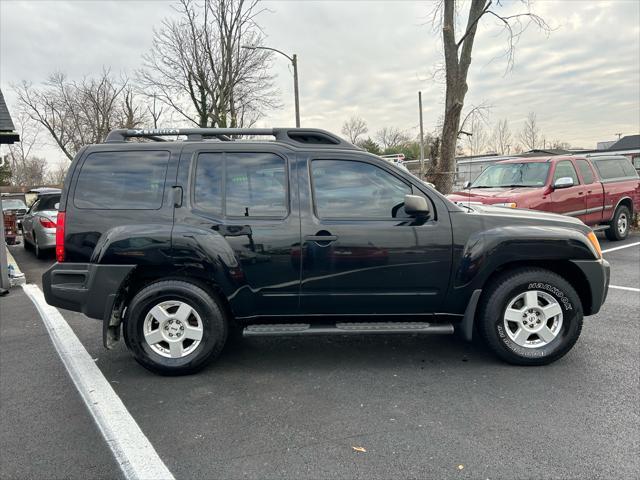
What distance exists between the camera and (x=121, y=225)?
3645 mm

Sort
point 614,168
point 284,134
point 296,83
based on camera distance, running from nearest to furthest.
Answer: point 284,134
point 614,168
point 296,83

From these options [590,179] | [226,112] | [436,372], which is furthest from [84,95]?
[436,372]

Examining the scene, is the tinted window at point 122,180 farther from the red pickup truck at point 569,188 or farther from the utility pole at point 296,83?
the utility pole at point 296,83

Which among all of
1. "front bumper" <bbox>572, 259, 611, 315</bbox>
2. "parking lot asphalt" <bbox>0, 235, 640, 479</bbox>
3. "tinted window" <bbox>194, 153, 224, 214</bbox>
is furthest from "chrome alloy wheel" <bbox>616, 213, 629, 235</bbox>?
"tinted window" <bbox>194, 153, 224, 214</bbox>

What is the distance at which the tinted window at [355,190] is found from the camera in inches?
147

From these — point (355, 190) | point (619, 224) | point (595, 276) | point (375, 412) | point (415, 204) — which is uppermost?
point (355, 190)

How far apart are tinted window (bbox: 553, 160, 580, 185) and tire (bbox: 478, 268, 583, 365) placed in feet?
19.4

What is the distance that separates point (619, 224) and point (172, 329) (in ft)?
35.5

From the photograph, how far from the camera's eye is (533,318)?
3793 mm

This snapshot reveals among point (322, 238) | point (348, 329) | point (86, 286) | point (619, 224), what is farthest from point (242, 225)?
point (619, 224)

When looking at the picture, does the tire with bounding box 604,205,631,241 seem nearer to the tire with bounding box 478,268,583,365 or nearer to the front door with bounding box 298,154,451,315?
the tire with bounding box 478,268,583,365

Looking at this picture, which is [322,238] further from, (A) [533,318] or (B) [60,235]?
(B) [60,235]

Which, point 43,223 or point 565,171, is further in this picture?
point 43,223

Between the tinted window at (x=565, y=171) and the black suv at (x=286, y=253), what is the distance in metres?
5.82
